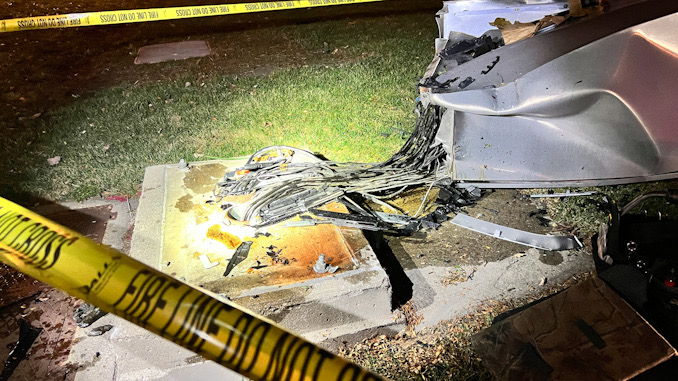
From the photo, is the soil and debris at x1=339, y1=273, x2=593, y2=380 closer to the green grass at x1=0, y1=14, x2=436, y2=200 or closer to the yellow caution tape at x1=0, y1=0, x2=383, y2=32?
the green grass at x1=0, y1=14, x2=436, y2=200

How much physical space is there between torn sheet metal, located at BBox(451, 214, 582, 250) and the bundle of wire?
1.91 ft

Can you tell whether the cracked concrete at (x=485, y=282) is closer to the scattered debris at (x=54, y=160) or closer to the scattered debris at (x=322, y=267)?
the scattered debris at (x=322, y=267)

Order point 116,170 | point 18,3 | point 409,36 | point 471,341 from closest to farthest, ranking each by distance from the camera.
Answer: point 471,341 < point 116,170 < point 409,36 < point 18,3

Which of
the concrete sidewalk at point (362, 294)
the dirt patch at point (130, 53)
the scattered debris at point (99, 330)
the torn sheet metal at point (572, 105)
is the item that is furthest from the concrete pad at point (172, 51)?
the scattered debris at point (99, 330)

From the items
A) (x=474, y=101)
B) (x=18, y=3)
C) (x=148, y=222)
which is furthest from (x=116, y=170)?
(x=18, y=3)

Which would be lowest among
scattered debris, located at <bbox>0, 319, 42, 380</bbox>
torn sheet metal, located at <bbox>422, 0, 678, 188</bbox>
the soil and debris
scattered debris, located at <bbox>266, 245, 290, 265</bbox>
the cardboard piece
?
scattered debris, located at <bbox>0, 319, 42, 380</bbox>

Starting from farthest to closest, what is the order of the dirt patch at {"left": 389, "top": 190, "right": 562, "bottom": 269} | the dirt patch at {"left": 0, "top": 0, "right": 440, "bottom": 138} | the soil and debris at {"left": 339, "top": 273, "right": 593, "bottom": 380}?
the dirt patch at {"left": 0, "top": 0, "right": 440, "bottom": 138}
the dirt patch at {"left": 389, "top": 190, "right": 562, "bottom": 269}
the soil and debris at {"left": 339, "top": 273, "right": 593, "bottom": 380}

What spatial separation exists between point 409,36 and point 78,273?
317 inches

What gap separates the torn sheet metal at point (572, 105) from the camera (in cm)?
371

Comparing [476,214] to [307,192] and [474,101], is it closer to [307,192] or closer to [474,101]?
[474,101]

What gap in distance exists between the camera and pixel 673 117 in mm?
3701

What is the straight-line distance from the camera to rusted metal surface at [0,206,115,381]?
10.5 ft

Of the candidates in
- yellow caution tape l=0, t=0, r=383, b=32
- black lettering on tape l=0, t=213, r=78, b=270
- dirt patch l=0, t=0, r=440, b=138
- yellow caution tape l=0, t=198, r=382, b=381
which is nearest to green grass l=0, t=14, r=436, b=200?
dirt patch l=0, t=0, r=440, b=138

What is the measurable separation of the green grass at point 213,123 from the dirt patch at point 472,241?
4.58 ft
